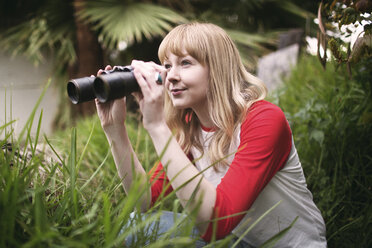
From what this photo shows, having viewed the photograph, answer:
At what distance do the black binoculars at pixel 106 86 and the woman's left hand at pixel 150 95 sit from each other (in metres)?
0.04

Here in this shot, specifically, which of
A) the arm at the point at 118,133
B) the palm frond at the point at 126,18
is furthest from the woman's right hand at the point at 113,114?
the palm frond at the point at 126,18

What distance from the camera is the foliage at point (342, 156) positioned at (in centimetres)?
143

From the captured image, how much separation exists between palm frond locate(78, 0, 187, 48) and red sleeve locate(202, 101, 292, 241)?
245 cm

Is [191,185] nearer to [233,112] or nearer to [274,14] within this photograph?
[233,112]

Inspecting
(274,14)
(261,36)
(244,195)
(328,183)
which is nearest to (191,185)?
(244,195)

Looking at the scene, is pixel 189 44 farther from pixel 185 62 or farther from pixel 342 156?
pixel 342 156

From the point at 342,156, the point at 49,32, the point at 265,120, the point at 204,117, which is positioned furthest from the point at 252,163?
the point at 49,32

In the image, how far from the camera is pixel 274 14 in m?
4.92

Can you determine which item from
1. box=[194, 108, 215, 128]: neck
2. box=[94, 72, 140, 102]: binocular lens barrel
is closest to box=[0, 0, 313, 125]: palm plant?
box=[194, 108, 215, 128]: neck

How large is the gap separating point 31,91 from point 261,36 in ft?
11.8

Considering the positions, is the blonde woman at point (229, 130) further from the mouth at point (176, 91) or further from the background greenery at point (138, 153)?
the background greenery at point (138, 153)

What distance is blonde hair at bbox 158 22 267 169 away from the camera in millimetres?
1136

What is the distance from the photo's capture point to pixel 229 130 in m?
1.15

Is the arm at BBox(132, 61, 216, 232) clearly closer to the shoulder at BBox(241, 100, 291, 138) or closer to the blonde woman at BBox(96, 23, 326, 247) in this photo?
the blonde woman at BBox(96, 23, 326, 247)
